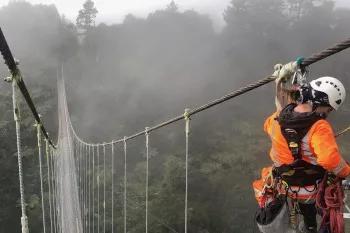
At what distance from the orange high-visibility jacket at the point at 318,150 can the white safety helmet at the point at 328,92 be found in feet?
0.19

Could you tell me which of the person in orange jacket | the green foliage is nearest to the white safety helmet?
the person in orange jacket

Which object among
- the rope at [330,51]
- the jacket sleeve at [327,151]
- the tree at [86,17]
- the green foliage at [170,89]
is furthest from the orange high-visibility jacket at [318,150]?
the tree at [86,17]

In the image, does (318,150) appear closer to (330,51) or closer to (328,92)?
(328,92)

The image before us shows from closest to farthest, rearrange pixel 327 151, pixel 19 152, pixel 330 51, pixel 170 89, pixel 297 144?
pixel 330 51 → pixel 327 151 → pixel 297 144 → pixel 19 152 → pixel 170 89

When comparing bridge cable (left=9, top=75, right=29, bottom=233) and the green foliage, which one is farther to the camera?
the green foliage

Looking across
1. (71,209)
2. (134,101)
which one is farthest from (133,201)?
(134,101)

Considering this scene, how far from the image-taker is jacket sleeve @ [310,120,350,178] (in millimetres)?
1128

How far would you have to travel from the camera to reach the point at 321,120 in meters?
1.20

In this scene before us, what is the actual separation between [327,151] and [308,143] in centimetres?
10

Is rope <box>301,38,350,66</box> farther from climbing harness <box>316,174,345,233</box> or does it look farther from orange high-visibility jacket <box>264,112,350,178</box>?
climbing harness <box>316,174,345,233</box>

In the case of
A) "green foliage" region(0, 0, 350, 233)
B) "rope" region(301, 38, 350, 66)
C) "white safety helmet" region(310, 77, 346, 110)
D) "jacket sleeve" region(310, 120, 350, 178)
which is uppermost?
"green foliage" region(0, 0, 350, 233)

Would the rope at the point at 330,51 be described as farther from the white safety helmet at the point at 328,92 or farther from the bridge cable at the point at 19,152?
the bridge cable at the point at 19,152

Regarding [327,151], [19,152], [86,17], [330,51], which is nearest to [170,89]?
[86,17]

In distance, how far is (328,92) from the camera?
120 centimetres
